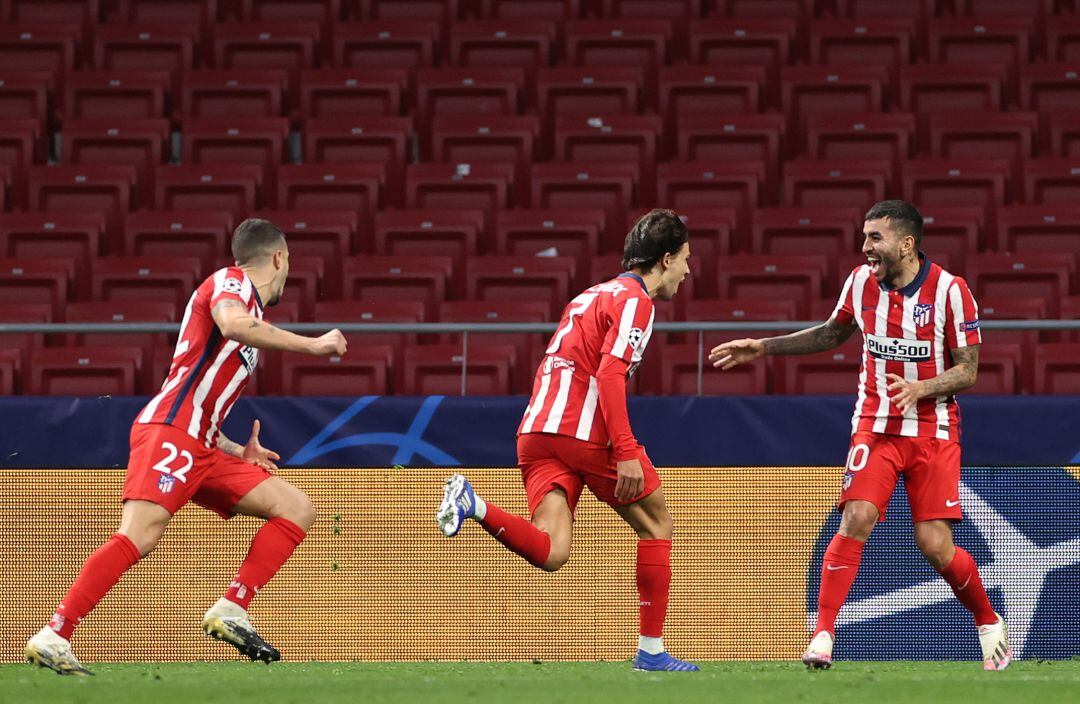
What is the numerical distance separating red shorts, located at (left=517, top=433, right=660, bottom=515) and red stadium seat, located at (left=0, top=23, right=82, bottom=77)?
8.76m

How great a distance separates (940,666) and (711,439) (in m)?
1.55

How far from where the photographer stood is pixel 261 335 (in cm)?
551

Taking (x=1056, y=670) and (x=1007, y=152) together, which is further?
(x=1007, y=152)

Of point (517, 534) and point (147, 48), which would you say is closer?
point (517, 534)

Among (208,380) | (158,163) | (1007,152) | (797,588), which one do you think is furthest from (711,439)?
(158,163)

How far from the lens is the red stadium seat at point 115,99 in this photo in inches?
498

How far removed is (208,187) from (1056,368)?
6095mm

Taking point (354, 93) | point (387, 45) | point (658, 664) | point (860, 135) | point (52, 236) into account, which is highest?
point (387, 45)

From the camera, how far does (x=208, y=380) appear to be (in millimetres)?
5789

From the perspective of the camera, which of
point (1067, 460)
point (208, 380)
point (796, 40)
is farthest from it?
point (796, 40)

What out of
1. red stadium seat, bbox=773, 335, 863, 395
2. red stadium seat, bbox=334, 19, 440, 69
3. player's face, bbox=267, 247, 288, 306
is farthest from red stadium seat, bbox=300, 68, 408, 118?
player's face, bbox=267, 247, 288, 306

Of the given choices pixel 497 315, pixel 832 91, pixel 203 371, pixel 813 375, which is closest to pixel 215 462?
pixel 203 371

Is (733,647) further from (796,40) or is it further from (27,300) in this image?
(796,40)

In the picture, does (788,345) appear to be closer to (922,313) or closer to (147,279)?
(922,313)
